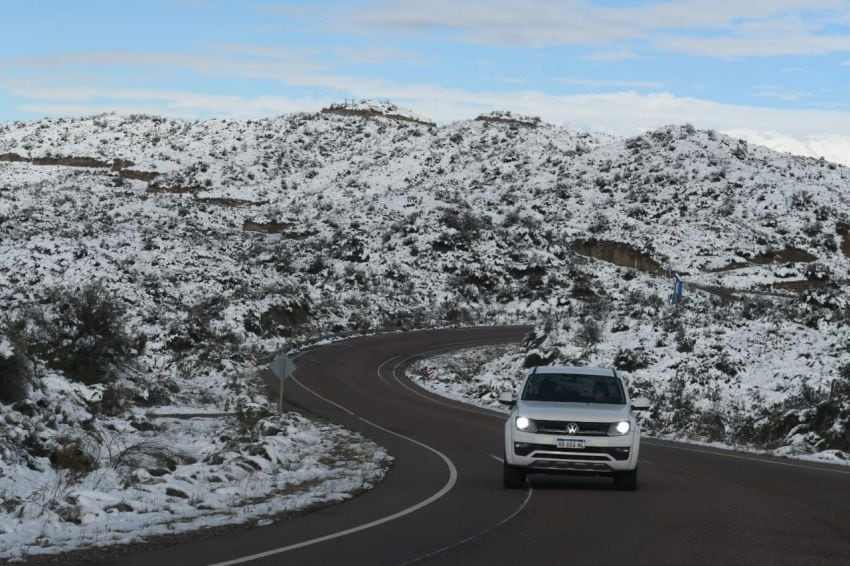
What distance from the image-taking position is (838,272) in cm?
6881

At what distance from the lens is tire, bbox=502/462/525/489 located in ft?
48.6

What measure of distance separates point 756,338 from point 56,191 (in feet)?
242

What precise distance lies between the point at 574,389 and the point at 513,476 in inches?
75.6

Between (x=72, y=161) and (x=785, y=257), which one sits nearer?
(x=785, y=257)

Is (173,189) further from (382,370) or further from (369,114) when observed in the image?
(382,370)

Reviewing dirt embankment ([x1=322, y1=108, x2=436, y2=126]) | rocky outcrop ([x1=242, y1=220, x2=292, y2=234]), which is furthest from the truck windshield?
dirt embankment ([x1=322, y1=108, x2=436, y2=126])

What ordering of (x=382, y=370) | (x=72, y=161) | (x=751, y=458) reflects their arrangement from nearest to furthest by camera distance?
(x=751, y=458), (x=382, y=370), (x=72, y=161)

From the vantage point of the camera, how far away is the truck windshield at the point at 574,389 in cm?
1572

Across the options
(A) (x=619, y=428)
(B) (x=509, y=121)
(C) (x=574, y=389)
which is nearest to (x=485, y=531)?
(A) (x=619, y=428)

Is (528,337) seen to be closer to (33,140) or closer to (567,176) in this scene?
(567,176)

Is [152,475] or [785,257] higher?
[785,257]

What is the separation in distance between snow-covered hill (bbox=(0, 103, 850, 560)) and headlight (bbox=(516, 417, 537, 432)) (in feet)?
24.2

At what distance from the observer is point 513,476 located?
48.7 ft

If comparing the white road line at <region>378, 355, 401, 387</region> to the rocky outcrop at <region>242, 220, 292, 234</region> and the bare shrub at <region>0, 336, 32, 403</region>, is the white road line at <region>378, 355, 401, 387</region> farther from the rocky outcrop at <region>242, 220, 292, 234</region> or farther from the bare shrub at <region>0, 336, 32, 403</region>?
the rocky outcrop at <region>242, 220, 292, 234</region>
